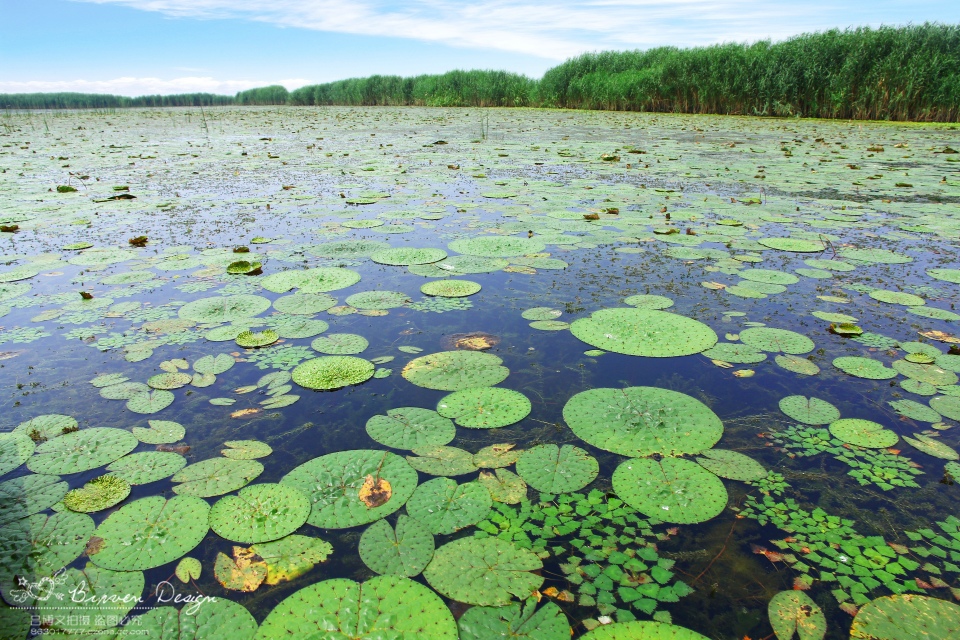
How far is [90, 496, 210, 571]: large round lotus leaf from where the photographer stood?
139cm

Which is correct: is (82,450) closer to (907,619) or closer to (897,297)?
(907,619)

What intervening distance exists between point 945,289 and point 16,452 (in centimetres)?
501

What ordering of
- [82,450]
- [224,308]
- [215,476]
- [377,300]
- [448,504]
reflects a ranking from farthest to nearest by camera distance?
1. [377,300]
2. [224,308]
3. [82,450]
4. [215,476]
5. [448,504]

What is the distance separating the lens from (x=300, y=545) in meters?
1.46

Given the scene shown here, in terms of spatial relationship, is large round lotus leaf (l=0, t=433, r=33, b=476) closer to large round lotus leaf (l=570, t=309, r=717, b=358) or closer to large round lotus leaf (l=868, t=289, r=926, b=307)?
large round lotus leaf (l=570, t=309, r=717, b=358)

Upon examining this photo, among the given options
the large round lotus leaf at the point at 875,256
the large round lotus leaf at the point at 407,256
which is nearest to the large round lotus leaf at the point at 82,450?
the large round lotus leaf at the point at 407,256

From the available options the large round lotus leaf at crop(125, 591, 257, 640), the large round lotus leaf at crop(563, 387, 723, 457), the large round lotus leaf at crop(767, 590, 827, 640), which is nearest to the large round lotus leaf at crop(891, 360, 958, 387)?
the large round lotus leaf at crop(563, 387, 723, 457)

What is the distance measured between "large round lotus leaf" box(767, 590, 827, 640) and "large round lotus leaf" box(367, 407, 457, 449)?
1.12 m

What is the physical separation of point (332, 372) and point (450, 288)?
1.20 metres

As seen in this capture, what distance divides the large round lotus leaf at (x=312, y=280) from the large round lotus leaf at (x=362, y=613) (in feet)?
7.69

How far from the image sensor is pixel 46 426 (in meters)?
1.95

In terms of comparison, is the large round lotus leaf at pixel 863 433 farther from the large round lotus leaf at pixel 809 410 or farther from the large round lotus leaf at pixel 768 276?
the large round lotus leaf at pixel 768 276

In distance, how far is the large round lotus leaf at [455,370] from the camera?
2273mm

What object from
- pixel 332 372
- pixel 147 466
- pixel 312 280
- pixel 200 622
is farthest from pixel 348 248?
pixel 200 622
